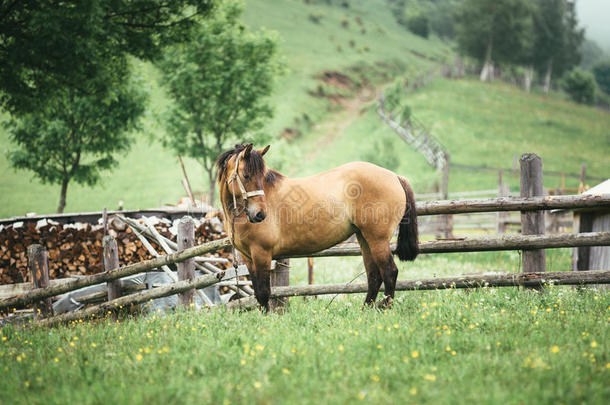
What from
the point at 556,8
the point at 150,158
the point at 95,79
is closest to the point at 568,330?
the point at 95,79

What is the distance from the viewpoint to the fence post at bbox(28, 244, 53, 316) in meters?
6.37

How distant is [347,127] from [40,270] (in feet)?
132

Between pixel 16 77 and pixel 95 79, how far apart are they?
1507mm

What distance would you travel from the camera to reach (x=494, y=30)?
59531 mm

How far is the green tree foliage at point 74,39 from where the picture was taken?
8.59 meters

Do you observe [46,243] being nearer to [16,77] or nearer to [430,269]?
[16,77]

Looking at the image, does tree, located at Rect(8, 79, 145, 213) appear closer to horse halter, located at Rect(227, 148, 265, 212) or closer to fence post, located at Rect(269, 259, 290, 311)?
fence post, located at Rect(269, 259, 290, 311)

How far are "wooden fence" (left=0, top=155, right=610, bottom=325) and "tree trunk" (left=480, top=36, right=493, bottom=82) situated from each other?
60695mm

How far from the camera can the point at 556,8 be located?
65500 mm

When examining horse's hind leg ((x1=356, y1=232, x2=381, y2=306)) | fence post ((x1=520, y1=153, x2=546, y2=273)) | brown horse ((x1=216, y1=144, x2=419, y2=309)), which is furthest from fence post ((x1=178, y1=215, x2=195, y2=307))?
fence post ((x1=520, y1=153, x2=546, y2=273))

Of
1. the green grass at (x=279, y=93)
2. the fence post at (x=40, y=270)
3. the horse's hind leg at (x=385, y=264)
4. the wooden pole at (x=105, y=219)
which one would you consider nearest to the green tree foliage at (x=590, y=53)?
the green grass at (x=279, y=93)

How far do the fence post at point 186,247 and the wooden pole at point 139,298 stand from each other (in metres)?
0.16

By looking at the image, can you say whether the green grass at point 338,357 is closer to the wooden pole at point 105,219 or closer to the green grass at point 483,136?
the wooden pole at point 105,219

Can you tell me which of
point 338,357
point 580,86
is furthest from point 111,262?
point 580,86
